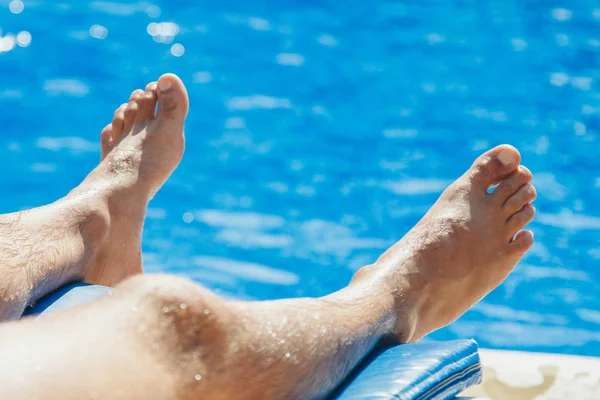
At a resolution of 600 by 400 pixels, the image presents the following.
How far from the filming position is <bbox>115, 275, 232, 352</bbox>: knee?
50.8 inches

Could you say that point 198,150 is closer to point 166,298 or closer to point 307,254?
point 307,254

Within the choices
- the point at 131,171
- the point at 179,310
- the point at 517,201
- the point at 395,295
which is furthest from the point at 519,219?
the point at 179,310

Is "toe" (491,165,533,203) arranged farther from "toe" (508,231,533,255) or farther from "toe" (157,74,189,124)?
"toe" (157,74,189,124)

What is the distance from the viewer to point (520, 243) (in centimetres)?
231

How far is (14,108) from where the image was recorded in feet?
13.6

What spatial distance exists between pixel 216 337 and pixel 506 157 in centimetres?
125

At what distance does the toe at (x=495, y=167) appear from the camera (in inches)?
92.7

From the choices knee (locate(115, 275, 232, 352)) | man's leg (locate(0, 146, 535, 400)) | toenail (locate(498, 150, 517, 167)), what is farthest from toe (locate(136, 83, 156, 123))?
knee (locate(115, 275, 232, 352))

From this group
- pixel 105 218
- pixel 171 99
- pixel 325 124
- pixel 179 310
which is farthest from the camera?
pixel 325 124

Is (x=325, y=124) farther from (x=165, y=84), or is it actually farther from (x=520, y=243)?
(x=520, y=243)

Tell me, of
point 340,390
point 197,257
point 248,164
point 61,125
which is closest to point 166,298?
point 340,390

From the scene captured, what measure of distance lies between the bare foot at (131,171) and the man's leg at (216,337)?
2.00 feet

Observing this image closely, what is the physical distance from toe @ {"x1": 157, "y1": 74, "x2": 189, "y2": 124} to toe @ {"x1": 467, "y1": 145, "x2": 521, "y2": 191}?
850 mm

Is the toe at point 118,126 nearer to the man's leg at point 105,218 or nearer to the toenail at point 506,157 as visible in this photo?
the man's leg at point 105,218
